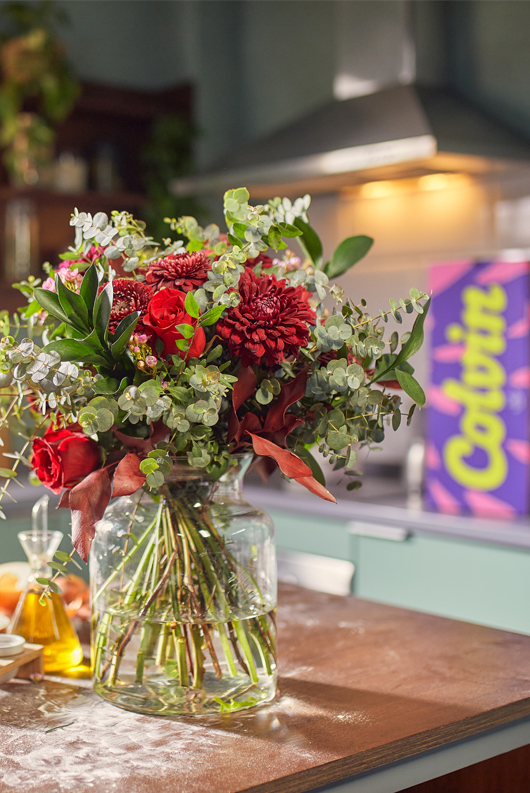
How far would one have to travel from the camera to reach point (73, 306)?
94cm

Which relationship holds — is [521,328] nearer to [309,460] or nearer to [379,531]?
[379,531]

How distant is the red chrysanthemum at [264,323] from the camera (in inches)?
37.1

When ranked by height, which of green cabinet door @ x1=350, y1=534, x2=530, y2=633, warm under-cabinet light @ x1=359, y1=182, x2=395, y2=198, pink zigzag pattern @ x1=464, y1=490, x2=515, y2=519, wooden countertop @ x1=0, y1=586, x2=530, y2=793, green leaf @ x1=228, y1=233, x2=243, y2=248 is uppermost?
warm under-cabinet light @ x1=359, y1=182, x2=395, y2=198

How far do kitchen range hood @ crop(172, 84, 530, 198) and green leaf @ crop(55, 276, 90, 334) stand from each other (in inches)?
66.7

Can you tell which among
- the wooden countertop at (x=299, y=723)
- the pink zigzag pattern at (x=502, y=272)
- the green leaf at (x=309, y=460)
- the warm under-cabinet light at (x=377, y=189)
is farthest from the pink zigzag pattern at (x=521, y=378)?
the green leaf at (x=309, y=460)

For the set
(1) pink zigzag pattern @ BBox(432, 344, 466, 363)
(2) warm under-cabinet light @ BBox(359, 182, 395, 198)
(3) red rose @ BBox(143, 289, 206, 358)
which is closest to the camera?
(3) red rose @ BBox(143, 289, 206, 358)

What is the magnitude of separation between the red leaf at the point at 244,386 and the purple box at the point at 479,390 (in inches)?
67.9

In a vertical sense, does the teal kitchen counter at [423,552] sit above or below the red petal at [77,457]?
below

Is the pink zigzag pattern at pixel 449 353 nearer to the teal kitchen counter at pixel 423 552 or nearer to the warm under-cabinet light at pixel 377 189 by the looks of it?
the teal kitchen counter at pixel 423 552

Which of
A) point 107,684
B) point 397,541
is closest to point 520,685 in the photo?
point 107,684

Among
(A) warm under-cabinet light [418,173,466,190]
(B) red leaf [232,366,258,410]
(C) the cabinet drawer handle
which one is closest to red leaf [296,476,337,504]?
(B) red leaf [232,366,258,410]

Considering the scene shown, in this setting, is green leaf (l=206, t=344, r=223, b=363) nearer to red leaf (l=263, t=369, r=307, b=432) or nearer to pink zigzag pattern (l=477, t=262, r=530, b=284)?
red leaf (l=263, t=369, r=307, b=432)

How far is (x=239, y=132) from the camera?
12.5ft

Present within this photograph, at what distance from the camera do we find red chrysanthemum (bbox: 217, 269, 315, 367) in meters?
0.94
